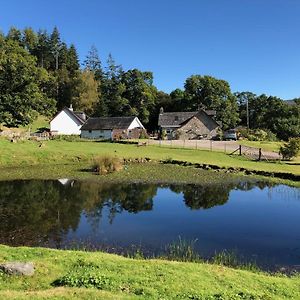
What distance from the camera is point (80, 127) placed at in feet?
298

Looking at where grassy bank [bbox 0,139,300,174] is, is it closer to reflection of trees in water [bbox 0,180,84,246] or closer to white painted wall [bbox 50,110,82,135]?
reflection of trees in water [bbox 0,180,84,246]

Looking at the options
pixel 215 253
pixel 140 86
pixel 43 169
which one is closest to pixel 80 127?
pixel 140 86

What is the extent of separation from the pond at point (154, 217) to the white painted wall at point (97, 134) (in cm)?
5340

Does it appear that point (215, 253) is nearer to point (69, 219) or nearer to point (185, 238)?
point (185, 238)

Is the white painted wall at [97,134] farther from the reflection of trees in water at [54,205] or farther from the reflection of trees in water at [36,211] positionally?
the reflection of trees in water at [36,211]

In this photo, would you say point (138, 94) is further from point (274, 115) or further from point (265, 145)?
point (265, 145)

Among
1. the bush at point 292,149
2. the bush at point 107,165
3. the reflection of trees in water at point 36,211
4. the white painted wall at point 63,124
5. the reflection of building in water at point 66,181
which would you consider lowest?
the reflection of trees in water at point 36,211

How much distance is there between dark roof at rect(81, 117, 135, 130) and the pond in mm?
52881

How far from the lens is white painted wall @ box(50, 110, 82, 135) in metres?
89.7

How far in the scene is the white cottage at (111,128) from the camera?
271ft

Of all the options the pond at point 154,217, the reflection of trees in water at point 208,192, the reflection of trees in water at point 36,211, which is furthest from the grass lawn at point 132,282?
the reflection of trees in water at point 208,192

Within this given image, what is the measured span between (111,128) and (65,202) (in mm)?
60437

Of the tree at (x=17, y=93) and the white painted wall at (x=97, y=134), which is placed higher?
the tree at (x=17, y=93)

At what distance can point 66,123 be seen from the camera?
3565 inches
